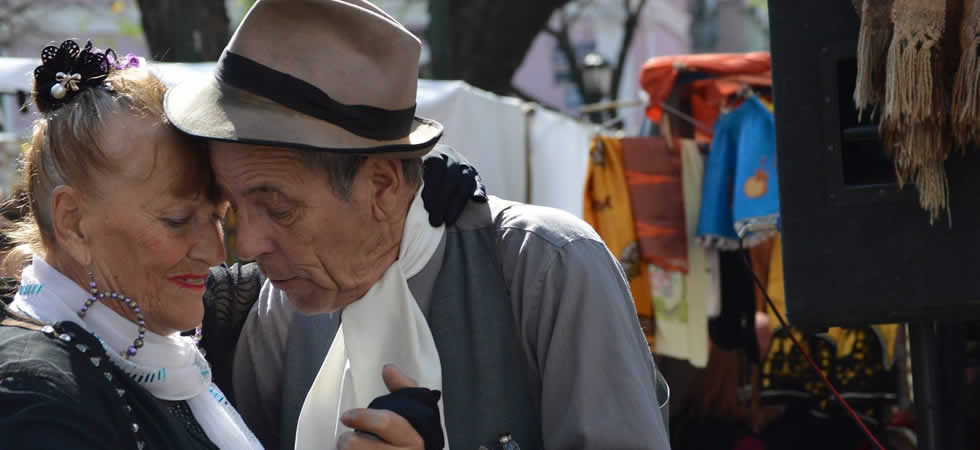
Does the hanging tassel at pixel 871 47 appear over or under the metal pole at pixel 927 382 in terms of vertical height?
over

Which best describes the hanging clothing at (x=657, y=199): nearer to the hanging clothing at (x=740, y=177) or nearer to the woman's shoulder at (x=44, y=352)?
the hanging clothing at (x=740, y=177)

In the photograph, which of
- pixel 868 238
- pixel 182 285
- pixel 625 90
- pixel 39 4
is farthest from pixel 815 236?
pixel 625 90

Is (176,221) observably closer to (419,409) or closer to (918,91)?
(419,409)

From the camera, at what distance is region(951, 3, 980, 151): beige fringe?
2756mm

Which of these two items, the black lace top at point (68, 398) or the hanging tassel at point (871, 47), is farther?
the hanging tassel at point (871, 47)

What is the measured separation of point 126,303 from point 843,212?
1913 millimetres

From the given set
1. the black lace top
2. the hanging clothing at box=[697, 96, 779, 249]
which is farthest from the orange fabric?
the black lace top

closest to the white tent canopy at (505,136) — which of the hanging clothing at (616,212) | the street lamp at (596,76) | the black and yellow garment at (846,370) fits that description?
the hanging clothing at (616,212)

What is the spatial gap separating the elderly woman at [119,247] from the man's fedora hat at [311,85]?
0.34ft

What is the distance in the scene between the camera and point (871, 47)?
291cm

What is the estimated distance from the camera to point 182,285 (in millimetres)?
2102

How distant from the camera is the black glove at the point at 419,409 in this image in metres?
1.89

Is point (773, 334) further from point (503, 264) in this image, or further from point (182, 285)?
point (182, 285)

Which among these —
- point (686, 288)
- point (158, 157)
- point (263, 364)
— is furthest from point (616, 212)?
point (158, 157)
